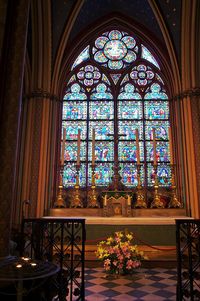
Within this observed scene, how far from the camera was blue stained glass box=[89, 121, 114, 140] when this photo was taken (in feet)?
33.6

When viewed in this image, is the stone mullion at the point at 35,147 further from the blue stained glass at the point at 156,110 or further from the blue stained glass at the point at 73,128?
the blue stained glass at the point at 156,110

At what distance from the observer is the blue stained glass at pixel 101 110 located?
1055 centimetres

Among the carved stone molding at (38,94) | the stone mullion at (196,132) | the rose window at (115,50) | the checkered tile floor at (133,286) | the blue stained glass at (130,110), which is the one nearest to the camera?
the checkered tile floor at (133,286)

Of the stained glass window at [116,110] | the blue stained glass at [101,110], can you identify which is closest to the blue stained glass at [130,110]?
the stained glass window at [116,110]

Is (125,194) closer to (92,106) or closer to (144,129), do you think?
(144,129)

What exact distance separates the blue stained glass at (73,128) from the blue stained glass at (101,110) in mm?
498

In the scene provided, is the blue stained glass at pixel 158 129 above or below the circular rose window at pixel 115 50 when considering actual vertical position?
below

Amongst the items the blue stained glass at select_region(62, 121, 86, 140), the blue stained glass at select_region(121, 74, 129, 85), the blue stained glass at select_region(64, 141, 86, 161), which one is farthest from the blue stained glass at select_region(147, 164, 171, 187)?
the blue stained glass at select_region(121, 74, 129, 85)

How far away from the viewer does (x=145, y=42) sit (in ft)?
36.7

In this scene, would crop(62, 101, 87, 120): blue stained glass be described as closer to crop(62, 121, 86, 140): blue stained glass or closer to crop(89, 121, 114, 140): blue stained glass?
crop(62, 121, 86, 140): blue stained glass

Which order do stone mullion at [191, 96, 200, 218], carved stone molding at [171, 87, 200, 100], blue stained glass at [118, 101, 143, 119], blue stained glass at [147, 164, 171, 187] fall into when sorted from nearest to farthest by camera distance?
stone mullion at [191, 96, 200, 218] → carved stone molding at [171, 87, 200, 100] → blue stained glass at [147, 164, 171, 187] → blue stained glass at [118, 101, 143, 119]

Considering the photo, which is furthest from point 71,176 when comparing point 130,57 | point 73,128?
point 130,57

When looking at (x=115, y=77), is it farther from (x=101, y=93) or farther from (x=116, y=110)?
(x=116, y=110)

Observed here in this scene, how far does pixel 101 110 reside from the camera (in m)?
10.6
